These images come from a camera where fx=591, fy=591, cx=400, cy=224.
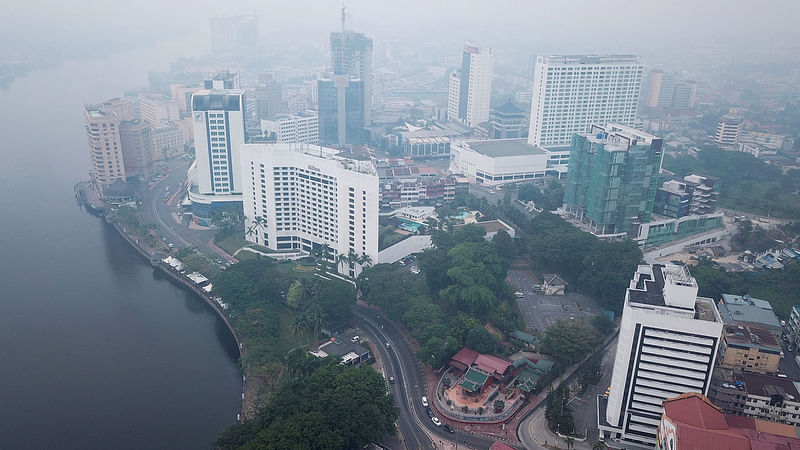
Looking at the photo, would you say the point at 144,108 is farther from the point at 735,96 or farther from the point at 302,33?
the point at 302,33

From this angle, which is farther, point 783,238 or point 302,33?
point 302,33

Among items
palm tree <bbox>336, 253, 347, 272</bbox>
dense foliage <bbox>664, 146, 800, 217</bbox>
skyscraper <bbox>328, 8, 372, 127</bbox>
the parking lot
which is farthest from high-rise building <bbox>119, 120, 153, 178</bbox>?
dense foliage <bbox>664, 146, 800, 217</bbox>

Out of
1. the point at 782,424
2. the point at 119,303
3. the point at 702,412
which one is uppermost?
the point at 702,412

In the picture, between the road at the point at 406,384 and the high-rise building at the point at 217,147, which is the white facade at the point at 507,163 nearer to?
the high-rise building at the point at 217,147

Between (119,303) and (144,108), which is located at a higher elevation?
(144,108)

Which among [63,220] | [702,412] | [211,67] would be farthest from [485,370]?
[211,67]

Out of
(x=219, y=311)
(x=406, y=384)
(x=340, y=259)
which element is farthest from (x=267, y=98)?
→ (x=406, y=384)
